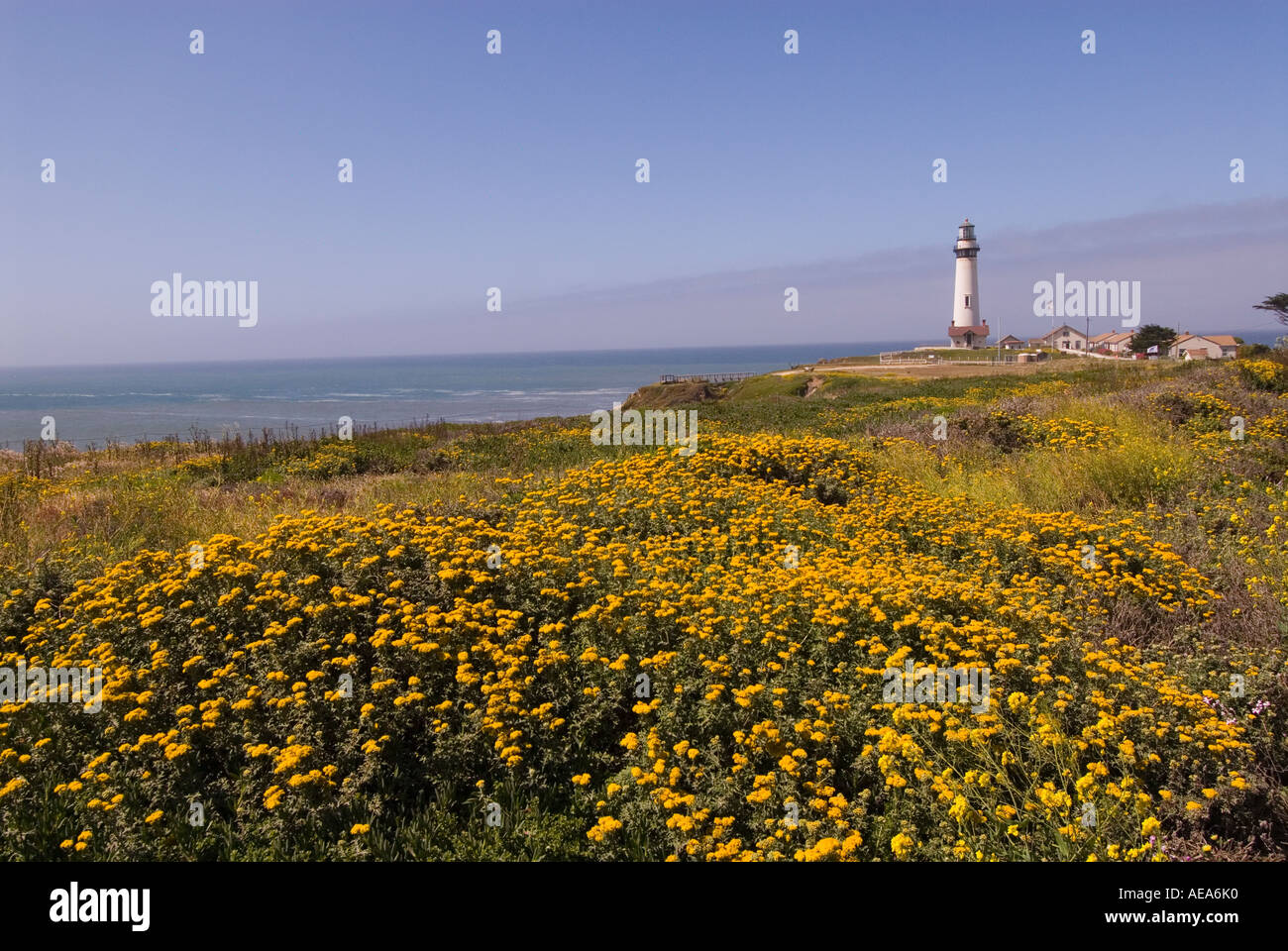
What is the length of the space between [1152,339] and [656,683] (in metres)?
89.4

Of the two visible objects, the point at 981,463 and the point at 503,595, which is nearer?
the point at 503,595

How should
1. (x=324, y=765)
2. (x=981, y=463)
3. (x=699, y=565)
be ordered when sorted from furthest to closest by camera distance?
(x=981, y=463)
(x=699, y=565)
(x=324, y=765)

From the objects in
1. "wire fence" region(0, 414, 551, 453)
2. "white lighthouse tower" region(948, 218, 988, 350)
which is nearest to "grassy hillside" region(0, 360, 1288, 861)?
"wire fence" region(0, 414, 551, 453)

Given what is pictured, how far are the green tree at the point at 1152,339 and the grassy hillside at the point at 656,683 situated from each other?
80471 mm

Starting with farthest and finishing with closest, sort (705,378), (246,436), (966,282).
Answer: (966,282) → (705,378) → (246,436)

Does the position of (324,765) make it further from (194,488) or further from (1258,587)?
(194,488)

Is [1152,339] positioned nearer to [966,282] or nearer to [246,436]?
[966,282]

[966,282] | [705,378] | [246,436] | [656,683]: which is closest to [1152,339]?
[966,282]

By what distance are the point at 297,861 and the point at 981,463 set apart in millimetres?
10508

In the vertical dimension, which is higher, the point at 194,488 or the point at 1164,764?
the point at 194,488

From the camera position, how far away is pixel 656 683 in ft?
14.4

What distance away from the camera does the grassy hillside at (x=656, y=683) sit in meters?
3.42

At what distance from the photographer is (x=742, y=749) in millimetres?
3922

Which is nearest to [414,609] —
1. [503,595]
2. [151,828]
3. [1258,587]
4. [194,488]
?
[503,595]
